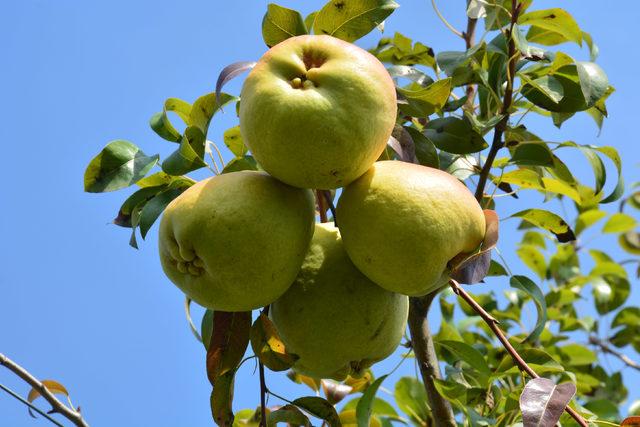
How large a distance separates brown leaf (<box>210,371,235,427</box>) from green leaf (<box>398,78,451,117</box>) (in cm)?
62

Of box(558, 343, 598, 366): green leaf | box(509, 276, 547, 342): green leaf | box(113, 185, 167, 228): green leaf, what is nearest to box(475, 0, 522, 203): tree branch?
box(509, 276, 547, 342): green leaf

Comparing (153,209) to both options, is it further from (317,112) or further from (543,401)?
(543,401)

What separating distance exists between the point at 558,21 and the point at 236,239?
103 cm

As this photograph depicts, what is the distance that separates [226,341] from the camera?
4.73ft

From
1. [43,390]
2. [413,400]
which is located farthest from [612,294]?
[43,390]

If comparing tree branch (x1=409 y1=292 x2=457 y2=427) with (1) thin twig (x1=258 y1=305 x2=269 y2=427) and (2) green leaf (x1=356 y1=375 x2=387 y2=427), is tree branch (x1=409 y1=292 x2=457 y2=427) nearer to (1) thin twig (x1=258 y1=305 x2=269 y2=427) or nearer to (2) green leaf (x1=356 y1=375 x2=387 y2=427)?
(2) green leaf (x1=356 y1=375 x2=387 y2=427)

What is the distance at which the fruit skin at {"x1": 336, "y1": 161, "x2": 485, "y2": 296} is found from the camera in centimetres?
125

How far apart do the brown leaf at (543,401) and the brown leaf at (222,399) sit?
1.74 feet

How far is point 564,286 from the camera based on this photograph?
11.5 ft

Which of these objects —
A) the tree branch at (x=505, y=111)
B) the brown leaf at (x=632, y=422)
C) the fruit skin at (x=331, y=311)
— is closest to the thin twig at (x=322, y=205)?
the fruit skin at (x=331, y=311)

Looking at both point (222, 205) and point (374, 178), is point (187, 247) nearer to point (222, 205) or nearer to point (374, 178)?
point (222, 205)

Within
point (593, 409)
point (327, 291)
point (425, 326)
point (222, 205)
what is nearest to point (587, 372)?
point (593, 409)

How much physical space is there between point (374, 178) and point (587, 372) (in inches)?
98.9

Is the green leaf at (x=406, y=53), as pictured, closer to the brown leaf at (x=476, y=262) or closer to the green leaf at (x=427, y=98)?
the green leaf at (x=427, y=98)
